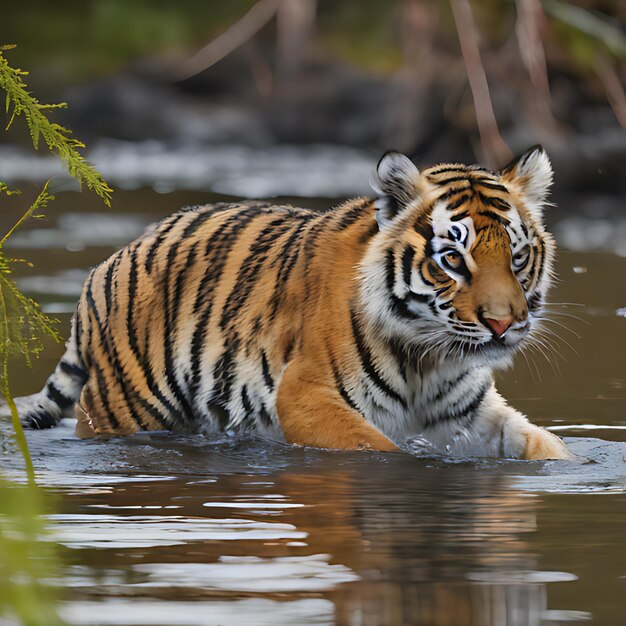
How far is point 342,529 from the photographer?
3.73 metres

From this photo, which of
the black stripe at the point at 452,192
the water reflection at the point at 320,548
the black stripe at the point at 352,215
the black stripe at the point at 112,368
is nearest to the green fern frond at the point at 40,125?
the water reflection at the point at 320,548

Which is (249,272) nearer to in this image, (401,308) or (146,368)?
(146,368)

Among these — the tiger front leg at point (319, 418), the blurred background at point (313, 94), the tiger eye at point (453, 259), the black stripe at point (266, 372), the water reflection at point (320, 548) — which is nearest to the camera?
the water reflection at point (320, 548)

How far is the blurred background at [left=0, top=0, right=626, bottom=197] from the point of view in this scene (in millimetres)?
11617

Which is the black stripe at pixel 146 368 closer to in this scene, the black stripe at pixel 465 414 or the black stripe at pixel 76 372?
the black stripe at pixel 76 372

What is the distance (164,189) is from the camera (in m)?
11.8

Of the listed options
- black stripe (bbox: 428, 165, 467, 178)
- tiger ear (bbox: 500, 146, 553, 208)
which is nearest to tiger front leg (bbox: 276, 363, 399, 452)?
black stripe (bbox: 428, 165, 467, 178)

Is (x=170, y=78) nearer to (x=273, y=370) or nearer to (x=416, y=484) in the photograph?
(x=273, y=370)

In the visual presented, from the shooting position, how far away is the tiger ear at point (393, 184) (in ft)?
16.1

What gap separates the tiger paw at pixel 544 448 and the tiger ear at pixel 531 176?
754 millimetres

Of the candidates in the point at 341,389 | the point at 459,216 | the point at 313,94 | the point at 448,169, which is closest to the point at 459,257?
the point at 459,216

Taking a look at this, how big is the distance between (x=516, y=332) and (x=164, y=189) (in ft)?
24.4

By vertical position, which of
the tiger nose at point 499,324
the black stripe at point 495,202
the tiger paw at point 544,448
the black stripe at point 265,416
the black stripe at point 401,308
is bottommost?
the tiger paw at point 544,448

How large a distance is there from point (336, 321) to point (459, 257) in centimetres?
51
